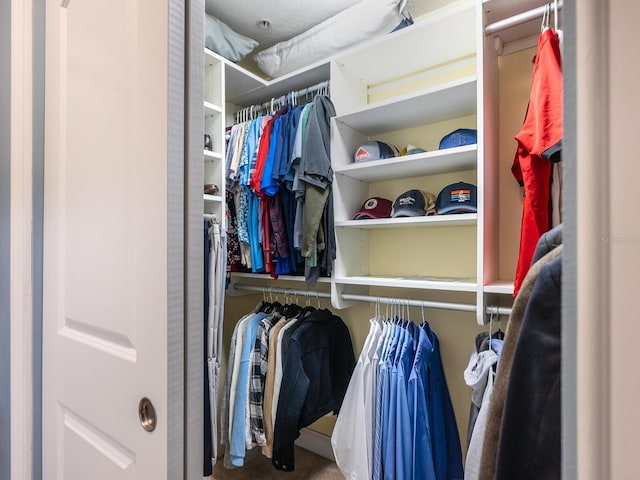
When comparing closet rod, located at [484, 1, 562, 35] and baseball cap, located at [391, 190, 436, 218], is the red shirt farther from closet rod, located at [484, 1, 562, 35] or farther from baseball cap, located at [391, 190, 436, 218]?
baseball cap, located at [391, 190, 436, 218]

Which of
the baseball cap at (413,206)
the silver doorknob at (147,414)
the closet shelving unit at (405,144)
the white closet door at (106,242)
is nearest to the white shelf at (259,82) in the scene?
the closet shelving unit at (405,144)

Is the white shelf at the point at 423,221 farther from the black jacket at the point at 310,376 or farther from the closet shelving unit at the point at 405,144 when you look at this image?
the black jacket at the point at 310,376

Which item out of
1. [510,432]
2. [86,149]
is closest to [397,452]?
[510,432]

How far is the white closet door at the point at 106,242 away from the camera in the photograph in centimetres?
66

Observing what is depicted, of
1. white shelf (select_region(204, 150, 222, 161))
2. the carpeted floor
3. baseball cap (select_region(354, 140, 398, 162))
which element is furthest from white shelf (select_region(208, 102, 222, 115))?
the carpeted floor

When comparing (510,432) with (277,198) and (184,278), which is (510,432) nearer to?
(184,278)

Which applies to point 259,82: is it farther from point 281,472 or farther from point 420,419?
point 281,472

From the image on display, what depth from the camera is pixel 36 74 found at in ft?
3.30

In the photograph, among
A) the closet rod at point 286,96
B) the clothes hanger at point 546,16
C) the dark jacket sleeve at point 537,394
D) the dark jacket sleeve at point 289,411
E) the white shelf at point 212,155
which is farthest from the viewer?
the closet rod at point 286,96

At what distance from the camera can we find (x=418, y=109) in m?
1.65

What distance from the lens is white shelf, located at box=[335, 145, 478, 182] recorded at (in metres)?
1.46

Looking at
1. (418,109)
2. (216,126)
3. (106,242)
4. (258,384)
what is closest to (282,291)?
(258,384)

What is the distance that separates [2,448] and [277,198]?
1383mm

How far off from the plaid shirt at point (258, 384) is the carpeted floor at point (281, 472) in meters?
0.38
